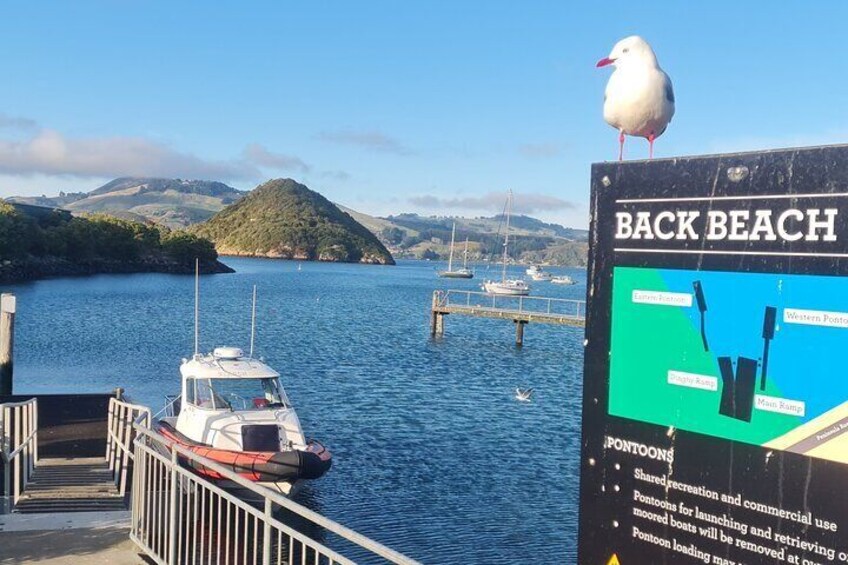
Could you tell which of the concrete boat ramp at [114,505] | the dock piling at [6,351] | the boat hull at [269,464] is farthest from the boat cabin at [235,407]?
the dock piling at [6,351]

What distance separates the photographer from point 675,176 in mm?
3936

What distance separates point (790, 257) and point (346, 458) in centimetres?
2210

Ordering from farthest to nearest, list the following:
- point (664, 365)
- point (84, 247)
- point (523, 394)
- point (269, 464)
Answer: point (84, 247) → point (523, 394) → point (269, 464) → point (664, 365)

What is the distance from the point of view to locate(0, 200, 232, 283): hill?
4286 inches

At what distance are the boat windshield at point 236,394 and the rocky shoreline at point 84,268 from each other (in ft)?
308

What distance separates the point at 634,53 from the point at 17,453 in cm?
1027

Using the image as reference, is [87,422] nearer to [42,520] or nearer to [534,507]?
[42,520]

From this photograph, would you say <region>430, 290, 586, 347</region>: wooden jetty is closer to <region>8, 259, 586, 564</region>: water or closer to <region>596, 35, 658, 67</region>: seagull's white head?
<region>8, 259, 586, 564</region>: water

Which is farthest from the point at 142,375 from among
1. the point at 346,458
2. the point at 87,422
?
the point at 87,422

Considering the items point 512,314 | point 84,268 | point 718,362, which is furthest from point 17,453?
point 84,268

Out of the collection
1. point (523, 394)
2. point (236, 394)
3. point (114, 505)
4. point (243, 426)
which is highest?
point (236, 394)

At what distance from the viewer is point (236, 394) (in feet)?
64.0

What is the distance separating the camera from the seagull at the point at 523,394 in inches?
1432

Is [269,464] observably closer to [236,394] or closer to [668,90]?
[236,394]
